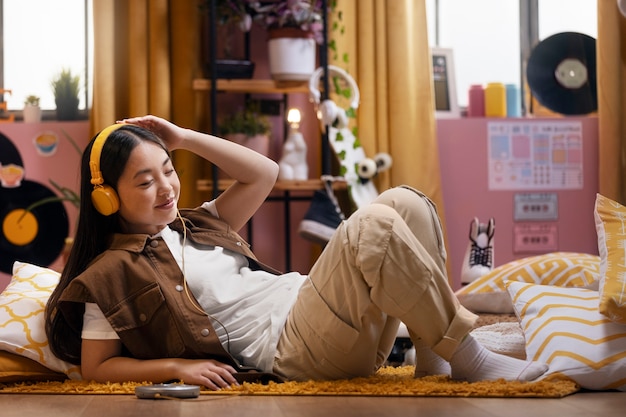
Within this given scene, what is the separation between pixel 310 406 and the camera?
1.69 m

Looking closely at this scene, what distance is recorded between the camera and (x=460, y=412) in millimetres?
1601

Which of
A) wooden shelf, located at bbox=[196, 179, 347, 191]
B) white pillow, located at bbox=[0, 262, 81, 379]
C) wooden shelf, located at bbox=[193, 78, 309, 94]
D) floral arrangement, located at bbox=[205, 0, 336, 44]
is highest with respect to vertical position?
floral arrangement, located at bbox=[205, 0, 336, 44]

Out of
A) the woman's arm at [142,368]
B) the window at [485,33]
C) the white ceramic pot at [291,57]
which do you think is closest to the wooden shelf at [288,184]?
the white ceramic pot at [291,57]

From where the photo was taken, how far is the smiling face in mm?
1912

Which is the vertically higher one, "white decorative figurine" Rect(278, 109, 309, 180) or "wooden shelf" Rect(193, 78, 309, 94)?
"wooden shelf" Rect(193, 78, 309, 94)

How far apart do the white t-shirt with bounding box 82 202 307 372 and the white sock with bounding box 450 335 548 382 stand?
0.37m

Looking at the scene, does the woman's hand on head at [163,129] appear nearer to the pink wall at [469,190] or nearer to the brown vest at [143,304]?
the brown vest at [143,304]

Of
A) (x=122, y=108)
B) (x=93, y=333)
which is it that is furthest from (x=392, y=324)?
(x=122, y=108)

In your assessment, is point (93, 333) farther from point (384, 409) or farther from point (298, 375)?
point (384, 409)

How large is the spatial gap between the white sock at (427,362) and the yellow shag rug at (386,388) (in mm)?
53

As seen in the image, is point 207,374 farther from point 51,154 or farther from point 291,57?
point 51,154

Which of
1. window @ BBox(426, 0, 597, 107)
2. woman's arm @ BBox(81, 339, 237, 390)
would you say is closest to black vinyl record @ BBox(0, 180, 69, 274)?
window @ BBox(426, 0, 597, 107)

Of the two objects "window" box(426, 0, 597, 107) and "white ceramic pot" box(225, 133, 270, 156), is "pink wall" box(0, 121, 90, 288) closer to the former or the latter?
"white ceramic pot" box(225, 133, 270, 156)

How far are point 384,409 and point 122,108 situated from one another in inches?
104
